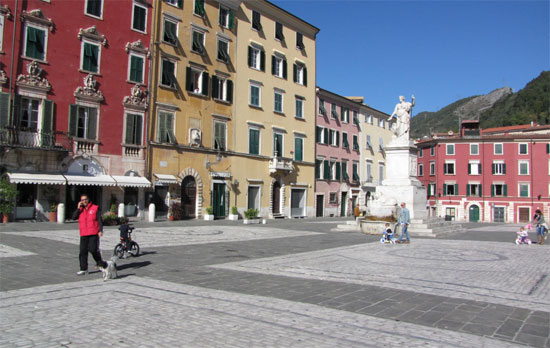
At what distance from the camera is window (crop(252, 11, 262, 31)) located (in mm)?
38625

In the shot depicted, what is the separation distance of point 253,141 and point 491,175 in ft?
134

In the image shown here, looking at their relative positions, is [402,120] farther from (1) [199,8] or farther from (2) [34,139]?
(2) [34,139]

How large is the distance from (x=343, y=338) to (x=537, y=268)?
828cm

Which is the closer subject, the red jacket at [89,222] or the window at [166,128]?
the red jacket at [89,222]

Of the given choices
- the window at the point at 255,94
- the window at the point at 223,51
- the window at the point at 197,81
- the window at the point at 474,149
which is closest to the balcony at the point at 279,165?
the window at the point at 255,94

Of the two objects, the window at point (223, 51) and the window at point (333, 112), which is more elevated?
the window at point (223, 51)

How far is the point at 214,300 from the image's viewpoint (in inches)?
279

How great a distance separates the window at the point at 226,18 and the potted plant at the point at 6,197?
68.4 ft

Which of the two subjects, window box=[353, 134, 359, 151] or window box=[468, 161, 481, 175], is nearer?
window box=[353, 134, 359, 151]

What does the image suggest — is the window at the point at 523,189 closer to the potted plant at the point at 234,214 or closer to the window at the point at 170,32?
the potted plant at the point at 234,214

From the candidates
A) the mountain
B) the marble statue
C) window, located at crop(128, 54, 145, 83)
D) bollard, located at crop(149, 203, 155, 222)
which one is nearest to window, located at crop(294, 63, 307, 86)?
window, located at crop(128, 54, 145, 83)

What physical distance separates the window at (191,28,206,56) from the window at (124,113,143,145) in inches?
294

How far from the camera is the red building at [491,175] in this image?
6000 centimetres

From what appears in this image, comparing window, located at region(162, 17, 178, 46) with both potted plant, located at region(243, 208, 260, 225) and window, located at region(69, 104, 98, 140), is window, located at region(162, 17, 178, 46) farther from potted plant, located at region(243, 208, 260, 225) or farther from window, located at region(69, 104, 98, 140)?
potted plant, located at region(243, 208, 260, 225)
